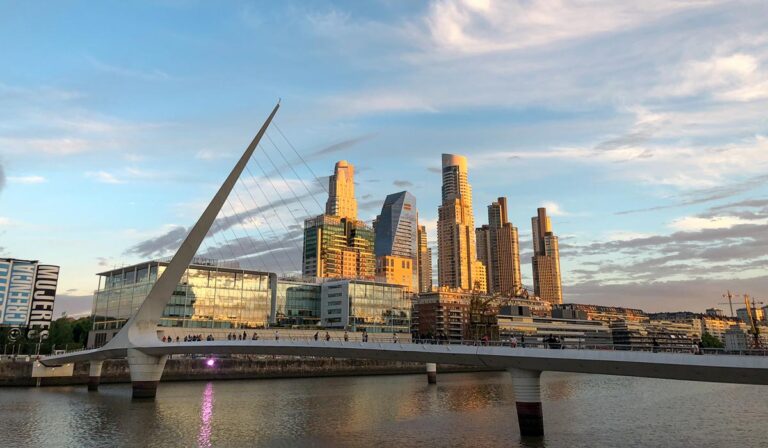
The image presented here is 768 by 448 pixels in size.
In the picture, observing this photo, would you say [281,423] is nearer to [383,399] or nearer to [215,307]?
[383,399]

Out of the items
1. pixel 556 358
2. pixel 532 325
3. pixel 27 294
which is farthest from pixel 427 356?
pixel 532 325

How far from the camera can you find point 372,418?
38.5 metres

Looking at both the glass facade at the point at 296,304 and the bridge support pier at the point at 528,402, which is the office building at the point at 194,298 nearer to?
the glass facade at the point at 296,304

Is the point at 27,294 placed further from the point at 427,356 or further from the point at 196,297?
the point at 427,356

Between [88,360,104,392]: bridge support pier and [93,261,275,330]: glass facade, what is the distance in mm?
32884

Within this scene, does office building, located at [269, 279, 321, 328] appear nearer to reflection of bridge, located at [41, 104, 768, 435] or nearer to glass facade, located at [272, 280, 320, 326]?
glass facade, located at [272, 280, 320, 326]

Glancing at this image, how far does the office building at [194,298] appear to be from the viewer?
97.2m

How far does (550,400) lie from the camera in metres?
49.8

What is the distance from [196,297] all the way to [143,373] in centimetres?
5035

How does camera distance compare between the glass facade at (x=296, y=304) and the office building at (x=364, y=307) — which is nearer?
the glass facade at (x=296, y=304)

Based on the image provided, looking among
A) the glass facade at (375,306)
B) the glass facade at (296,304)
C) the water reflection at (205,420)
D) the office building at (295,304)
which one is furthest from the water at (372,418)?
the glass facade at (375,306)

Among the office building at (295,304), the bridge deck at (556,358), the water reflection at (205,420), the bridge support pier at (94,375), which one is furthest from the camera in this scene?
the office building at (295,304)

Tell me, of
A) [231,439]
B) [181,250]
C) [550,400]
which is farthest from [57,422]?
[550,400]

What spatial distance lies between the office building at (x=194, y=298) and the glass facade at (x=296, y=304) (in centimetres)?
600
